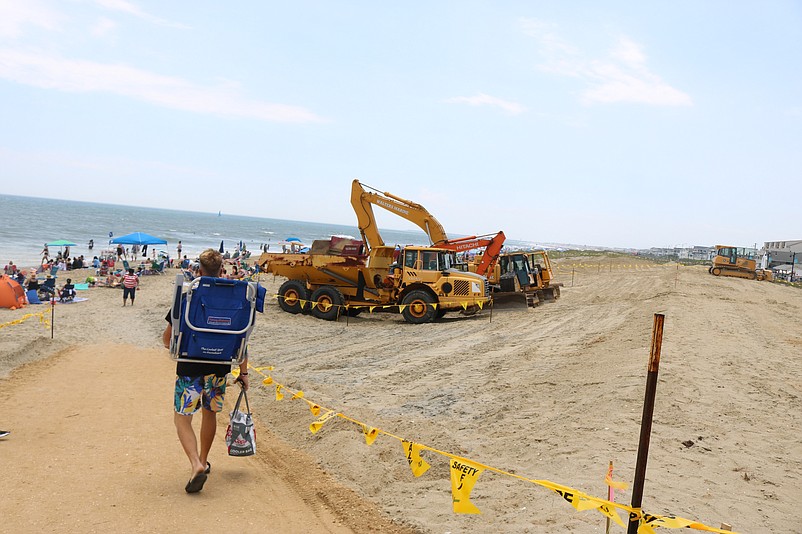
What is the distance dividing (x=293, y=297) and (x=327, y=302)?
1185 millimetres

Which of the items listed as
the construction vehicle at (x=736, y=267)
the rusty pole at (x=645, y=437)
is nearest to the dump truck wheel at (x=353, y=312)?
the rusty pole at (x=645, y=437)

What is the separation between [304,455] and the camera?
649cm

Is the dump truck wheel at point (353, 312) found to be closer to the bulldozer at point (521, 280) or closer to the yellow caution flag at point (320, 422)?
the bulldozer at point (521, 280)

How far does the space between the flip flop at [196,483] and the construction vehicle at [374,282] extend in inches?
514

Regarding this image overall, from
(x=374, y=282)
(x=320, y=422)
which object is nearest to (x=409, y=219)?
(x=374, y=282)

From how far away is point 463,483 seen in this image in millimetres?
4590

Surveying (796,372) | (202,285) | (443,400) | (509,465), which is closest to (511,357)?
(443,400)

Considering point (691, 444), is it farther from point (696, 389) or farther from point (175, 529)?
point (175, 529)

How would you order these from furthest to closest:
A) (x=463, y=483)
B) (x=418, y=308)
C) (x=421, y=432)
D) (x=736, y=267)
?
(x=736, y=267) → (x=418, y=308) → (x=421, y=432) → (x=463, y=483)

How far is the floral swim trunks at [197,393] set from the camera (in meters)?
4.59

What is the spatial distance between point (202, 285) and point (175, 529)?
1.67 meters

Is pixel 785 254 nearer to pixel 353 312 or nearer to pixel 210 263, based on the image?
pixel 353 312

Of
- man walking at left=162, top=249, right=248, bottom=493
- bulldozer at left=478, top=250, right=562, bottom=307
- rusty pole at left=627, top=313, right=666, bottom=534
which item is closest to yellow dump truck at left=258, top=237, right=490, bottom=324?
bulldozer at left=478, top=250, right=562, bottom=307

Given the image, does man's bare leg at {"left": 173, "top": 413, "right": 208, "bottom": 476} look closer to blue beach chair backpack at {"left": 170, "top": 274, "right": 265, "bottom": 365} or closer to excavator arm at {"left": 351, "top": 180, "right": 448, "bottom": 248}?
blue beach chair backpack at {"left": 170, "top": 274, "right": 265, "bottom": 365}
